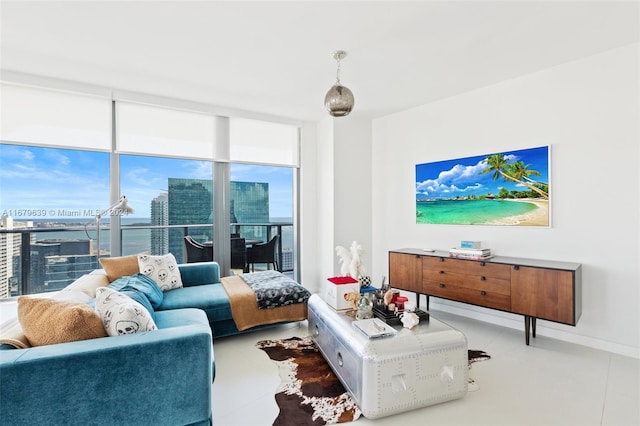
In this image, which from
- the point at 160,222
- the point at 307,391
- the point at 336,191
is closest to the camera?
the point at 307,391

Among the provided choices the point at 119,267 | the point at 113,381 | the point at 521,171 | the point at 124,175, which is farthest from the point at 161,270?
the point at 521,171

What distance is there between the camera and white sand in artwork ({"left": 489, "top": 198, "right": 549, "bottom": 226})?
3.08 meters

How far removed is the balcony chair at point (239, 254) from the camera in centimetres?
451

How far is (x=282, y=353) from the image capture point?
2.75 meters

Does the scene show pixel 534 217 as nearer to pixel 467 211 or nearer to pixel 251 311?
pixel 467 211

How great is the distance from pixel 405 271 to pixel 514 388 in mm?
1681

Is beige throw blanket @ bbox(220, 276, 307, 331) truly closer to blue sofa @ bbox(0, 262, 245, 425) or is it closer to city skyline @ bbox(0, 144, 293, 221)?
blue sofa @ bbox(0, 262, 245, 425)

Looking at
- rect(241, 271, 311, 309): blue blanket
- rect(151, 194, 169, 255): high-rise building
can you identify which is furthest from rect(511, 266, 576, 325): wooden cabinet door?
rect(151, 194, 169, 255): high-rise building

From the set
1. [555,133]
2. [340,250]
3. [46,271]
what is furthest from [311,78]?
[46,271]

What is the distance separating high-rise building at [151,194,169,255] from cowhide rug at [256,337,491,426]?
205 centimetres

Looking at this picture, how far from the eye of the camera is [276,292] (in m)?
3.18

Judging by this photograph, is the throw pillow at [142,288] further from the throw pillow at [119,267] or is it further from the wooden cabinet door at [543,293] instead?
the wooden cabinet door at [543,293]

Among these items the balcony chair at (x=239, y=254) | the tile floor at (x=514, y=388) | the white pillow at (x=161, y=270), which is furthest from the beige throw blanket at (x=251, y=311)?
the balcony chair at (x=239, y=254)

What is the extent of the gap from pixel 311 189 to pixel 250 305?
2.31 meters
